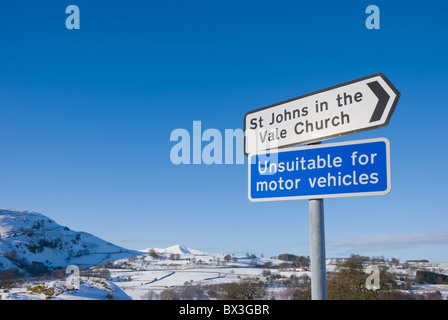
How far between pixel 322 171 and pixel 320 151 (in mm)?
234

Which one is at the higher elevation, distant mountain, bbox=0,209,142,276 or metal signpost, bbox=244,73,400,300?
metal signpost, bbox=244,73,400,300

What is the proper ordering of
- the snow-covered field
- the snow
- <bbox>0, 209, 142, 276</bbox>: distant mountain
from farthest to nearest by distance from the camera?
<bbox>0, 209, 142, 276</bbox>: distant mountain
the snow-covered field
the snow

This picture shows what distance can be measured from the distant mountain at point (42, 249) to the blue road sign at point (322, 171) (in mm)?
163477

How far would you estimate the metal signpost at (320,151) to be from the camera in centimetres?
330

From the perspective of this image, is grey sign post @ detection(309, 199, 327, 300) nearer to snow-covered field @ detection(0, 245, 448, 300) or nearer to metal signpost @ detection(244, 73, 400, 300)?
Answer: metal signpost @ detection(244, 73, 400, 300)

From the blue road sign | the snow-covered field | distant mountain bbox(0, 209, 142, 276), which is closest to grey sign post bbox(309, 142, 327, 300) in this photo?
the blue road sign

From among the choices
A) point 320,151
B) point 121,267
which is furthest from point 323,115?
point 121,267

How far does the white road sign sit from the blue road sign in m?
0.14

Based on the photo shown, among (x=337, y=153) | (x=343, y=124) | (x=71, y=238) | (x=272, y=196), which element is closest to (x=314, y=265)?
(x=272, y=196)

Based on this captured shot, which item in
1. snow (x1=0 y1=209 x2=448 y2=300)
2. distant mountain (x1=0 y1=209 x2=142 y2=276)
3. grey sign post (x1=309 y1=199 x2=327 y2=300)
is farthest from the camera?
distant mountain (x1=0 y1=209 x2=142 y2=276)

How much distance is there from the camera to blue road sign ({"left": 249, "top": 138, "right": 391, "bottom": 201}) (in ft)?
10.8

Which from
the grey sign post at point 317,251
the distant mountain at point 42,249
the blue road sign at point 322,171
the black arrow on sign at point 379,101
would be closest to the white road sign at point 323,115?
the black arrow on sign at point 379,101

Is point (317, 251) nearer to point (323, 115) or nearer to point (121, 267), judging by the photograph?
point (323, 115)

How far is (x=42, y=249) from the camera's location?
18900 centimetres
